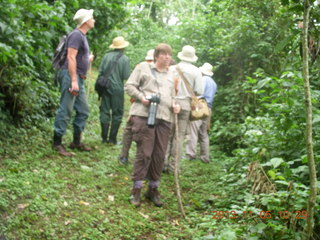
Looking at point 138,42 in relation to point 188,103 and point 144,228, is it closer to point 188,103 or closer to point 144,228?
point 188,103

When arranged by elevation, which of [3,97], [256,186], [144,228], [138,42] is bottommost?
[144,228]

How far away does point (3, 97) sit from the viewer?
6.06m

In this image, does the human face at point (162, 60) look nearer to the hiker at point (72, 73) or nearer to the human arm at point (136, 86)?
the human arm at point (136, 86)

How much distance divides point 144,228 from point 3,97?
3579mm

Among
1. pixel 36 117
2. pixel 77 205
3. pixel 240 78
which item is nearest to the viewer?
pixel 77 205

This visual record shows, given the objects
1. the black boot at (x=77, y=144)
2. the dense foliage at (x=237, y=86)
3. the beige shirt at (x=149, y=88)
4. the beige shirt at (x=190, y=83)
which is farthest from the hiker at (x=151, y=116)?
the black boot at (x=77, y=144)

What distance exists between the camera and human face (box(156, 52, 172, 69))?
15.0 feet

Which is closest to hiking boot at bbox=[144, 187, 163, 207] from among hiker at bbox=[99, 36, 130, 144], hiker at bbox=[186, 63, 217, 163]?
hiker at bbox=[99, 36, 130, 144]

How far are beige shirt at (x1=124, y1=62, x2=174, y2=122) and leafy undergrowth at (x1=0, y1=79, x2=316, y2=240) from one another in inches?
44.9

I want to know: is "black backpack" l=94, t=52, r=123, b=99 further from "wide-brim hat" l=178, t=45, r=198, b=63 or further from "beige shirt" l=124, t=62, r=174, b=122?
"beige shirt" l=124, t=62, r=174, b=122

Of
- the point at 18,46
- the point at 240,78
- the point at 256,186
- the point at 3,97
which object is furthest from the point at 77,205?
the point at 240,78

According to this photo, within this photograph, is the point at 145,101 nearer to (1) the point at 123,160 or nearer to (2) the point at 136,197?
(2) the point at 136,197

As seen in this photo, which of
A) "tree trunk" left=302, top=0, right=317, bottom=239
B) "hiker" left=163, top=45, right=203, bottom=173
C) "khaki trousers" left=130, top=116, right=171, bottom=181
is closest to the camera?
"tree trunk" left=302, top=0, right=317, bottom=239

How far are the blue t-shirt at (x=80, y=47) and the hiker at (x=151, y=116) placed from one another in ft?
4.42
